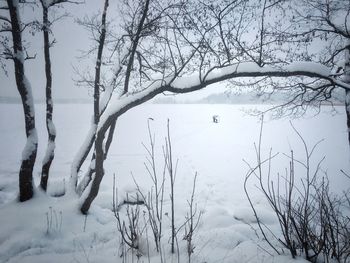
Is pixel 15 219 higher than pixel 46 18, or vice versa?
pixel 46 18

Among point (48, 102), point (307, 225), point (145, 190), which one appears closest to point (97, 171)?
point (48, 102)

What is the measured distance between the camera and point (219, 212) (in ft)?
28.8

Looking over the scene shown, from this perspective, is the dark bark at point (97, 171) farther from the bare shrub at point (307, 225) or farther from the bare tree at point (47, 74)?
the bare shrub at point (307, 225)

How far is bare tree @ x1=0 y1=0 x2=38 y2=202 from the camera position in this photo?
6293mm

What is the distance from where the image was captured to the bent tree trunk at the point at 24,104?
20.7ft

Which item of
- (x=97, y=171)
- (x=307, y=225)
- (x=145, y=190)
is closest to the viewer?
(x=307, y=225)

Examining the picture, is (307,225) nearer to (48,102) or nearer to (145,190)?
(48,102)

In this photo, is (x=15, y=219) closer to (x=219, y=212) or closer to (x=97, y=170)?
(x=97, y=170)

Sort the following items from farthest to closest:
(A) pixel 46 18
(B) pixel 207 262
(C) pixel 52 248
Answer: (A) pixel 46 18
(C) pixel 52 248
(B) pixel 207 262

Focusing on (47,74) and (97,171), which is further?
(47,74)

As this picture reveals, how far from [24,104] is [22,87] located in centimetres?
43

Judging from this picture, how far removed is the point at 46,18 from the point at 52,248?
18.3 feet

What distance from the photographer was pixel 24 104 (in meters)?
6.75

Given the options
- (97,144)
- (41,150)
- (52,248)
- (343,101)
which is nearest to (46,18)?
(97,144)
